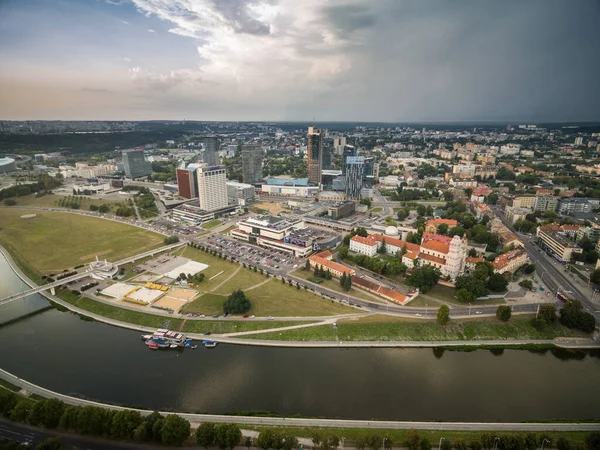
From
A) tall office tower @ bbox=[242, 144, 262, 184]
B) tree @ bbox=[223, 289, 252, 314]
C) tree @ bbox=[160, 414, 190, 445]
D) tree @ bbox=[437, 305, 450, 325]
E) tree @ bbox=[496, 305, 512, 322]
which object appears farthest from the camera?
tall office tower @ bbox=[242, 144, 262, 184]

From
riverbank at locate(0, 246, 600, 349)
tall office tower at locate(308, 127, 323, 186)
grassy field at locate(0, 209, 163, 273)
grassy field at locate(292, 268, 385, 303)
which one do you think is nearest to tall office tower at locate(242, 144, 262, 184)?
tall office tower at locate(308, 127, 323, 186)

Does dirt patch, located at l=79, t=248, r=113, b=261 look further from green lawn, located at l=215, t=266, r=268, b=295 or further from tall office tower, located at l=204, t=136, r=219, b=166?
tall office tower, located at l=204, t=136, r=219, b=166

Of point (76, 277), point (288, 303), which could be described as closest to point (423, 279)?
point (288, 303)

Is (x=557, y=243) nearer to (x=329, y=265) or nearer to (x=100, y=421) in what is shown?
(x=329, y=265)

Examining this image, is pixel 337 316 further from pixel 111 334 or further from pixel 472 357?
pixel 111 334

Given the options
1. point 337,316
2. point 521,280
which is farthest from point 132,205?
point 521,280
